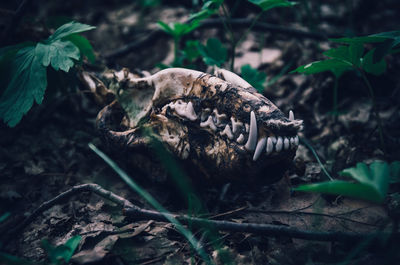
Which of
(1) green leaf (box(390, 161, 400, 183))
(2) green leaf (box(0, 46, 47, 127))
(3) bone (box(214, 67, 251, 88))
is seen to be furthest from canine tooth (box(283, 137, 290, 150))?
(2) green leaf (box(0, 46, 47, 127))

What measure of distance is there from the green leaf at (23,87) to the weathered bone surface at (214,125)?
1.55 ft

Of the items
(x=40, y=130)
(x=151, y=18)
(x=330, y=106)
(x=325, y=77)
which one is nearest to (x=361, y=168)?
(x=330, y=106)

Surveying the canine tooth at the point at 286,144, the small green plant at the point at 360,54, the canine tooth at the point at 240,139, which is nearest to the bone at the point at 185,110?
the canine tooth at the point at 240,139

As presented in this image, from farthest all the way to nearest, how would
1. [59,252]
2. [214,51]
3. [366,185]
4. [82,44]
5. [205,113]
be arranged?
1. [214,51]
2. [82,44]
3. [205,113]
4. [59,252]
5. [366,185]

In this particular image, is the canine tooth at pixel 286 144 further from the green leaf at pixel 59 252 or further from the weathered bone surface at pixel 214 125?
the green leaf at pixel 59 252

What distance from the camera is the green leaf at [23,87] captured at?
6.08 feet

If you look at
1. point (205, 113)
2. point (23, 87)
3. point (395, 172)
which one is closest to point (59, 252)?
point (205, 113)

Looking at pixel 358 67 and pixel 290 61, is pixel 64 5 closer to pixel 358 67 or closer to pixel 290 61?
pixel 290 61

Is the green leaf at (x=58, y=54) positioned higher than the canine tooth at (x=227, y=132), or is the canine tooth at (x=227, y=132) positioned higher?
the green leaf at (x=58, y=54)

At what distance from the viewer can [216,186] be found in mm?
1853

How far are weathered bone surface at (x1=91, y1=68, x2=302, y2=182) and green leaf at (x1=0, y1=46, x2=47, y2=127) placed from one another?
0.47 meters

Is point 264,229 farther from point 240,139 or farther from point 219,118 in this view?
point 219,118

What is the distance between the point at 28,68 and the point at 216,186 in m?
1.52

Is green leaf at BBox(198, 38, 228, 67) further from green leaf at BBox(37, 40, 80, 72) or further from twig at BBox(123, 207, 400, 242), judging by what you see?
twig at BBox(123, 207, 400, 242)
